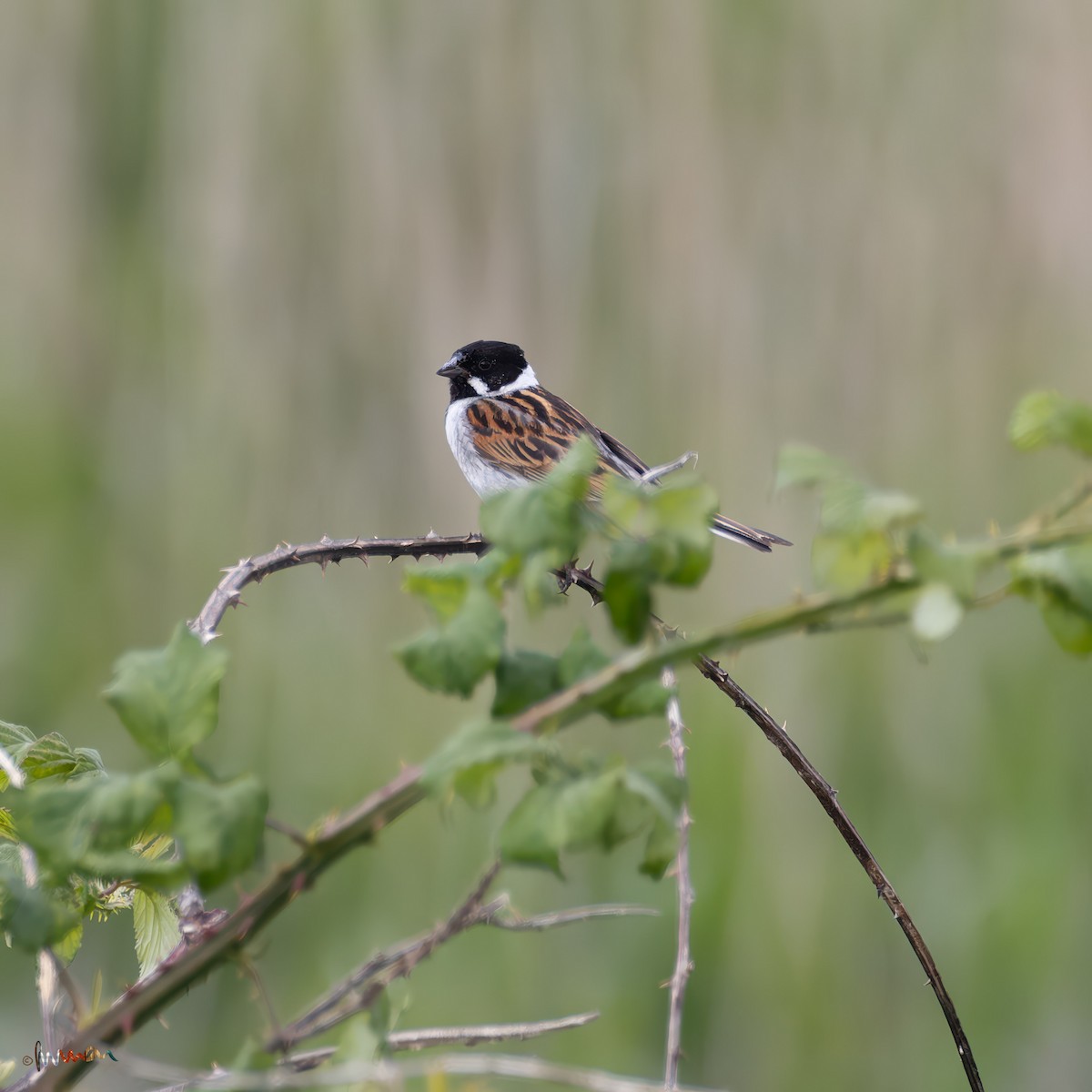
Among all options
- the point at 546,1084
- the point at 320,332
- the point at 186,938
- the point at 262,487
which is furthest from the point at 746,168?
the point at 186,938

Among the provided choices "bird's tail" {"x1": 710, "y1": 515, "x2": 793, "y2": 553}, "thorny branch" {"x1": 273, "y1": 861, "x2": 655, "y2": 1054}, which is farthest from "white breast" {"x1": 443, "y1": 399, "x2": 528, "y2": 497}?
"thorny branch" {"x1": 273, "y1": 861, "x2": 655, "y2": 1054}

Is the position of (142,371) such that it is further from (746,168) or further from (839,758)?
(839,758)

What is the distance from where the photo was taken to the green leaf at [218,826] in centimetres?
66

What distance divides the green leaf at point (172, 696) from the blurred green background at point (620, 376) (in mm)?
2720

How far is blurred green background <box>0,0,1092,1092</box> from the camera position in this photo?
348 centimetres

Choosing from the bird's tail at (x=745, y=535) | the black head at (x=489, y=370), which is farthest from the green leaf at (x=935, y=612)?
the black head at (x=489, y=370)

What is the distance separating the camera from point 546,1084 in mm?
3414

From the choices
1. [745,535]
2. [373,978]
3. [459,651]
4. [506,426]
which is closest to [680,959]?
[373,978]

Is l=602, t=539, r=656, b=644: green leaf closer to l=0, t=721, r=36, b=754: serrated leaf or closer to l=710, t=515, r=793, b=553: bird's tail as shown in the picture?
l=0, t=721, r=36, b=754: serrated leaf

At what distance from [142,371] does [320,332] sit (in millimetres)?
535

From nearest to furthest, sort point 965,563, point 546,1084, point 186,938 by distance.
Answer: point 965,563 < point 186,938 < point 546,1084

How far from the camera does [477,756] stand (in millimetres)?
637

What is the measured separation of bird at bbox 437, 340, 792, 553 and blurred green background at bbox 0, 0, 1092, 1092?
0.33 metres

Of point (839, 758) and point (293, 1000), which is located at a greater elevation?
point (839, 758)
